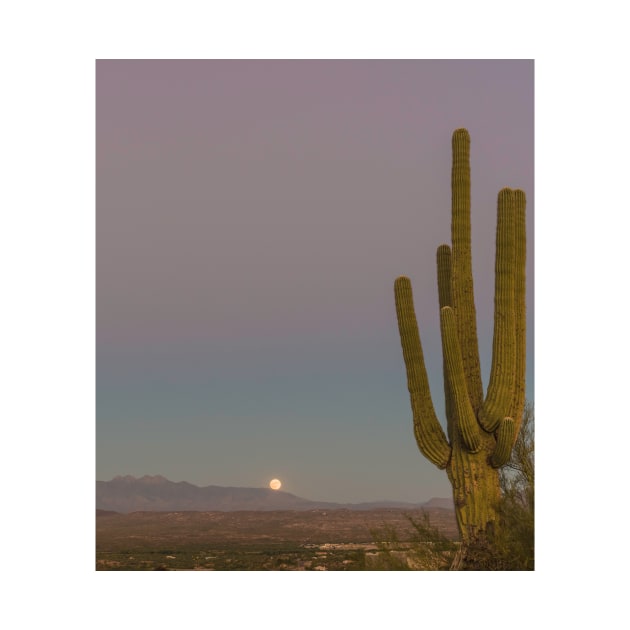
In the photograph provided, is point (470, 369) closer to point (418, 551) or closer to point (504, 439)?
point (504, 439)

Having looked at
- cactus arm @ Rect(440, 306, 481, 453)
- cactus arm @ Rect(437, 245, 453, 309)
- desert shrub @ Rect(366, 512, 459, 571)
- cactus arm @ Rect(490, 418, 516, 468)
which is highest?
cactus arm @ Rect(437, 245, 453, 309)

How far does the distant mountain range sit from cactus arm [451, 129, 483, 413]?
60.8 feet

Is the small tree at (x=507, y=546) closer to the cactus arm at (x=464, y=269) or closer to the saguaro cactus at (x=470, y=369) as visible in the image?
the saguaro cactus at (x=470, y=369)

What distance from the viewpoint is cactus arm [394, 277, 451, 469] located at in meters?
11.2

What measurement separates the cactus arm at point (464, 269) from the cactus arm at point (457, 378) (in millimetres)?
385

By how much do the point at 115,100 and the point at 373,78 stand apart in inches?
311

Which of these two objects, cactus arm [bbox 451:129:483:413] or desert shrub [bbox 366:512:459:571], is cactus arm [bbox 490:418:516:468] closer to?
cactus arm [bbox 451:129:483:413]

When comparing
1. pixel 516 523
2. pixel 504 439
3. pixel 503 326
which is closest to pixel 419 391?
pixel 504 439

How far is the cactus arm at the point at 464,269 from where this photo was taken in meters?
11.3

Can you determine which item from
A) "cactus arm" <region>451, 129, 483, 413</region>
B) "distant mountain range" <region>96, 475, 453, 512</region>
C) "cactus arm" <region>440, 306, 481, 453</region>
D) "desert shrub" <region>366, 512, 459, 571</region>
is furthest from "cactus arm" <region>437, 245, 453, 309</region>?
"distant mountain range" <region>96, 475, 453, 512</region>

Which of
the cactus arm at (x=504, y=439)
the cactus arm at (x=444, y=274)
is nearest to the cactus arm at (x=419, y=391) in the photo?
the cactus arm at (x=504, y=439)

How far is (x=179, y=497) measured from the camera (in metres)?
32.0
